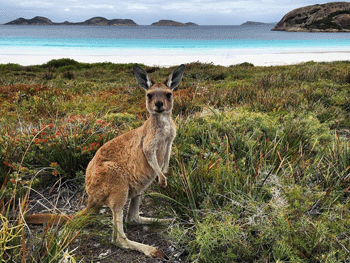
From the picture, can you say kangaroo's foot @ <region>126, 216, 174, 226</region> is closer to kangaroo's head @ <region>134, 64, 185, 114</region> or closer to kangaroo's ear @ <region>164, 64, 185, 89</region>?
kangaroo's head @ <region>134, 64, 185, 114</region>

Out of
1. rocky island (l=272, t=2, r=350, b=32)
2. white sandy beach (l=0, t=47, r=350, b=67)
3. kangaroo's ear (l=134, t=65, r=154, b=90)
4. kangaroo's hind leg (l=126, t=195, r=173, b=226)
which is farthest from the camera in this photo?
rocky island (l=272, t=2, r=350, b=32)

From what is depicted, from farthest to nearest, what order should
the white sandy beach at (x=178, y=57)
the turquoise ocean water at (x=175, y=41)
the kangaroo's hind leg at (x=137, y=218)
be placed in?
the turquoise ocean water at (x=175, y=41) → the white sandy beach at (x=178, y=57) → the kangaroo's hind leg at (x=137, y=218)

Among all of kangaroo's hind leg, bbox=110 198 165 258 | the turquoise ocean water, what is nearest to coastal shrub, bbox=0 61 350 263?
kangaroo's hind leg, bbox=110 198 165 258

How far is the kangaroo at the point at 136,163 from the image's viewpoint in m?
2.77

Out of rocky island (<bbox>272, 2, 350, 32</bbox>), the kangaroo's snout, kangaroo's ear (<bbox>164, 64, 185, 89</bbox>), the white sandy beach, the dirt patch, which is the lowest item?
the dirt patch

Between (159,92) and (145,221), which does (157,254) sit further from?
(159,92)

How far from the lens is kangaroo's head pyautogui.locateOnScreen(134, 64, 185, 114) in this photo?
2.80m

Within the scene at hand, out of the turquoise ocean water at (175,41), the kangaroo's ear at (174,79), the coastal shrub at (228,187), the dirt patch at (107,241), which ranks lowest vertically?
the dirt patch at (107,241)

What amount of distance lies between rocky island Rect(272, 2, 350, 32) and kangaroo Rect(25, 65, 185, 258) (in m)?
98.4

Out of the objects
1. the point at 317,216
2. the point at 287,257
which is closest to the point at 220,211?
the point at 287,257

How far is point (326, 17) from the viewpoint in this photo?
88.3 meters

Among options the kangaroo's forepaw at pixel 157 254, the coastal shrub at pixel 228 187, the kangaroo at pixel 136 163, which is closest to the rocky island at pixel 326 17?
the coastal shrub at pixel 228 187

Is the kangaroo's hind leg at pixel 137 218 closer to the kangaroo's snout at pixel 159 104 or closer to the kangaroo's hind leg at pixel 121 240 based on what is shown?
the kangaroo's hind leg at pixel 121 240

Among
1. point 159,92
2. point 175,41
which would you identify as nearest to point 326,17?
point 175,41
